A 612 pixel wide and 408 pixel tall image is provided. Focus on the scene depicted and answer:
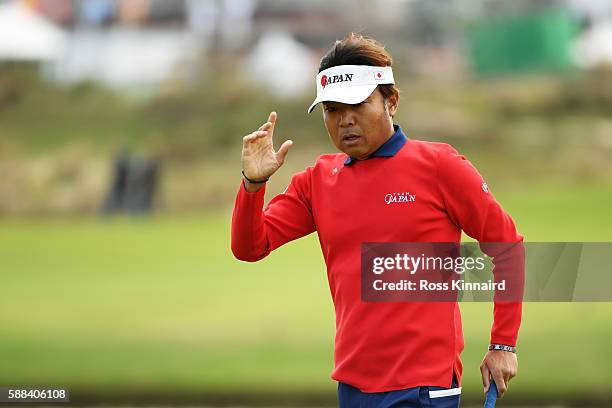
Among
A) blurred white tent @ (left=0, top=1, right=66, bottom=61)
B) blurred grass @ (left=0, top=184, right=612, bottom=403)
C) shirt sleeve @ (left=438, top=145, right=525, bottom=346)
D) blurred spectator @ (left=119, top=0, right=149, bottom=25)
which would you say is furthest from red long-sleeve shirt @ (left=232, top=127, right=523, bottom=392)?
blurred white tent @ (left=0, top=1, right=66, bottom=61)

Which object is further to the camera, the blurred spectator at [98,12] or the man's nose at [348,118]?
the blurred spectator at [98,12]

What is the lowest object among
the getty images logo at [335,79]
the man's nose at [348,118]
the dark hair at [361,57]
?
the man's nose at [348,118]

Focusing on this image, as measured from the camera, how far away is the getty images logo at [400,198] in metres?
2.65

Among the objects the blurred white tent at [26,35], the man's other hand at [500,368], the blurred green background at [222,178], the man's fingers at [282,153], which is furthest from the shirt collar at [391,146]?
the blurred white tent at [26,35]

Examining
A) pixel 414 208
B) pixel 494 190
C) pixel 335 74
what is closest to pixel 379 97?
pixel 335 74

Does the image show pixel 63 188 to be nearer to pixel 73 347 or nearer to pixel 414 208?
pixel 73 347

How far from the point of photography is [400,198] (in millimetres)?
2658

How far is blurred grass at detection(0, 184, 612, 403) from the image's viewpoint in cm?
653

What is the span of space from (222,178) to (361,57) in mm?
8518

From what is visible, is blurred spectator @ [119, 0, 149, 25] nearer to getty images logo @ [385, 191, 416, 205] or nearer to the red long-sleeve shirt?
the red long-sleeve shirt

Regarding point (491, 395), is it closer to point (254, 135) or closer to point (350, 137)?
point (350, 137)

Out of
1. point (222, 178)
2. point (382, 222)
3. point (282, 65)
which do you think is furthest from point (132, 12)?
point (382, 222)

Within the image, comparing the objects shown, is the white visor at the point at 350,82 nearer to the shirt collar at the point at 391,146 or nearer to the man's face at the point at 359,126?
the man's face at the point at 359,126

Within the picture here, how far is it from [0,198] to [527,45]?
575 cm
